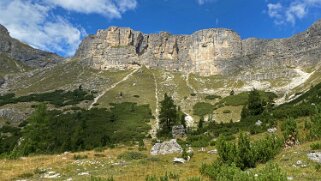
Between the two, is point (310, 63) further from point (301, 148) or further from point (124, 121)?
point (301, 148)

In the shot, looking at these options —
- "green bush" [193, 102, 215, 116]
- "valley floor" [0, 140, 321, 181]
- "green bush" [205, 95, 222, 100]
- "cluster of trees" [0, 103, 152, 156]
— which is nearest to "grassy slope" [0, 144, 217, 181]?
"valley floor" [0, 140, 321, 181]

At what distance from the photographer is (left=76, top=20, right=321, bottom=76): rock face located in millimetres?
155125

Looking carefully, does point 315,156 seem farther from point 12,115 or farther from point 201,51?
point 201,51

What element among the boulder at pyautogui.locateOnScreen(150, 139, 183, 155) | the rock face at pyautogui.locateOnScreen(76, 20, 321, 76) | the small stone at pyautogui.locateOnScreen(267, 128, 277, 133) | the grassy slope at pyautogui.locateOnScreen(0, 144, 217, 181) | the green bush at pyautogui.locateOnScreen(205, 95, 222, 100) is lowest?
the grassy slope at pyautogui.locateOnScreen(0, 144, 217, 181)

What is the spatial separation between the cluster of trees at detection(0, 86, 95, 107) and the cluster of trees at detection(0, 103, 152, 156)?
14.0m

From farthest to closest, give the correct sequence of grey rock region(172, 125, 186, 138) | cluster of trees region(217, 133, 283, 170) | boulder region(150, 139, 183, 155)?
1. grey rock region(172, 125, 186, 138)
2. boulder region(150, 139, 183, 155)
3. cluster of trees region(217, 133, 283, 170)

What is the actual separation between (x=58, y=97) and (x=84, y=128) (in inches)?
2096

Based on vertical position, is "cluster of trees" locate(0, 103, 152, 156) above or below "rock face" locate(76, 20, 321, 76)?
below

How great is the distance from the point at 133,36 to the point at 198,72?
42893mm

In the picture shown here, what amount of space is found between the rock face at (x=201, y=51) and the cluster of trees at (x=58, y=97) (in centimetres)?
4090

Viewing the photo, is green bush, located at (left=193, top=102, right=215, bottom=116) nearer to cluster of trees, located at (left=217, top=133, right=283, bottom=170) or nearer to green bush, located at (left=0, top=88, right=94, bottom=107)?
green bush, located at (left=0, top=88, right=94, bottom=107)

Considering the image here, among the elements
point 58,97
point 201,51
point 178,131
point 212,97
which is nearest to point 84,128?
point 178,131

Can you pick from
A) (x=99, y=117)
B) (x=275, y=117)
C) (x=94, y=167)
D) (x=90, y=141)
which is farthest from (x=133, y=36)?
(x=94, y=167)

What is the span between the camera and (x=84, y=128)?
75375mm
